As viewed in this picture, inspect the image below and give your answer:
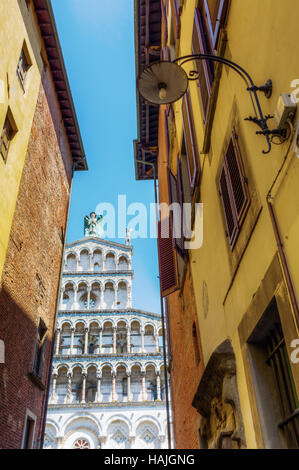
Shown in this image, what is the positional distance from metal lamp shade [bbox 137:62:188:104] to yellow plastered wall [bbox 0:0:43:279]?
18.7 ft

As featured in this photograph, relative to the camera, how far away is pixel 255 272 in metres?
4.46

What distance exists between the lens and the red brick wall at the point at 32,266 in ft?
34.4

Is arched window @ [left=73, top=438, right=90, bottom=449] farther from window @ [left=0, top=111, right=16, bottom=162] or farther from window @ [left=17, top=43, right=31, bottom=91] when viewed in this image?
window @ [left=17, top=43, right=31, bottom=91]

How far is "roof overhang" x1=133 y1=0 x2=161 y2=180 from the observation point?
51.5 ft

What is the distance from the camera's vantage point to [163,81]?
539 cm

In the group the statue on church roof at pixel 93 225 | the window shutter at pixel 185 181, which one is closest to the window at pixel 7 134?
the window shutter at pixel 185 181

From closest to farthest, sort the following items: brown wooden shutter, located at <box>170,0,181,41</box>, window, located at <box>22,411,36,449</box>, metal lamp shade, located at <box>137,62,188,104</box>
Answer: metal lamp shade, located at <box>137,62,188,104</box> < brown wooden shutter, located at <box>170,0,181,41</box> < window, located at <box>22,411,36,449</box>

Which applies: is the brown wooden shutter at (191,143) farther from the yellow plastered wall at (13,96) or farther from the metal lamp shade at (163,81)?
the yellow plastered wall at (13,96)

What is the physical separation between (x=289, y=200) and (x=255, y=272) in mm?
1167

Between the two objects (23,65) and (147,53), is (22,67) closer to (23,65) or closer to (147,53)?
(23,65)

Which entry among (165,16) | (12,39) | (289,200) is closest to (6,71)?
(12,39)

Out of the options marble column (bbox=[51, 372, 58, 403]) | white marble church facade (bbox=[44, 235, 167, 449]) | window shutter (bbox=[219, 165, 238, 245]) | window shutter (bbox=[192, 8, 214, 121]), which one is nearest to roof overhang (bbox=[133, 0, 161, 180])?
window shutter (bbox=[192, 8, 214, 121])

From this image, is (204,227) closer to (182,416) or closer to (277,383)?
(277,383)

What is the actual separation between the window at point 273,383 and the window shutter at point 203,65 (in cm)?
364
